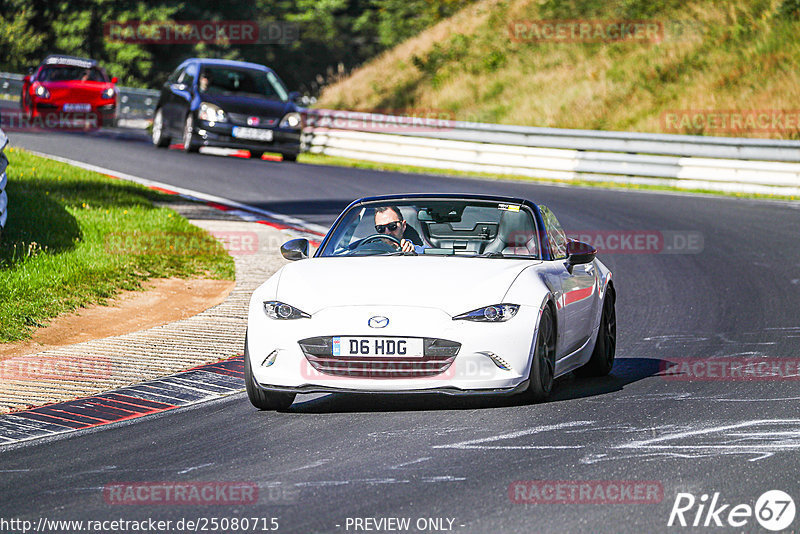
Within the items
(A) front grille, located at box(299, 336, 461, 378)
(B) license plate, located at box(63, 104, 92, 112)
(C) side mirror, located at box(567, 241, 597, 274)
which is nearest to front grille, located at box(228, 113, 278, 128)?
(B) license plate, located at box(63, 104, 92, 112)

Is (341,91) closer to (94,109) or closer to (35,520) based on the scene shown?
(94,109)

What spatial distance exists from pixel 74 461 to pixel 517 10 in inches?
1436

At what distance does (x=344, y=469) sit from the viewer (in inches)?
251

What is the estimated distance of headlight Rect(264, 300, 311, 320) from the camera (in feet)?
25.4

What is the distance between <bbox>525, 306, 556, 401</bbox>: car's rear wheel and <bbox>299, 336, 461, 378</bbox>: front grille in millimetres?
514

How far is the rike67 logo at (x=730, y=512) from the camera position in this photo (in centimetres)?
539

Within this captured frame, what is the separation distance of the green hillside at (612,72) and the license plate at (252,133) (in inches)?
336

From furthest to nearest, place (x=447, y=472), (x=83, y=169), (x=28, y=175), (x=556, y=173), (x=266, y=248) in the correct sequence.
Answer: (x=556, y=173) < (x=83, y=169) < (x=28, y=175) < (x=266, y=248) < (x=447, y=472)

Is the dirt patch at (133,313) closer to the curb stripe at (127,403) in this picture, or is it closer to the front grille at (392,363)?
the curb stripe at (127,403)

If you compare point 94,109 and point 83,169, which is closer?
point 83,169

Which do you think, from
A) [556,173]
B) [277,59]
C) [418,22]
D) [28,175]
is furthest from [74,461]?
[277,59]

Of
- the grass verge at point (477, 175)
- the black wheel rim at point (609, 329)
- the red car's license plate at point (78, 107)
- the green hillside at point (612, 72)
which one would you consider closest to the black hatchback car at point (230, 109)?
the grass verge at point (477, 175)

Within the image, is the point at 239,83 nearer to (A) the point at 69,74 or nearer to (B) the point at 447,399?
(A) the point at 69,74

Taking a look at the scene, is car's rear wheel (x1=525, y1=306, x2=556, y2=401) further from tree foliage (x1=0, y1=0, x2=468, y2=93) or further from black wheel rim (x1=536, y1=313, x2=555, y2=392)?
tree foliage (x1=0, y1=0, x2=468, y2=93)
